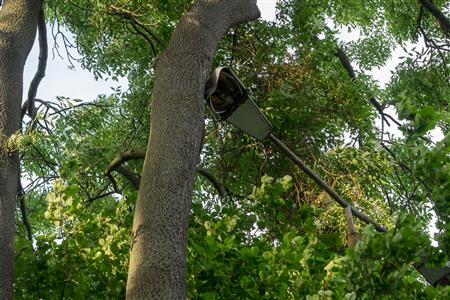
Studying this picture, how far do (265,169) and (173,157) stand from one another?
3.48 metres

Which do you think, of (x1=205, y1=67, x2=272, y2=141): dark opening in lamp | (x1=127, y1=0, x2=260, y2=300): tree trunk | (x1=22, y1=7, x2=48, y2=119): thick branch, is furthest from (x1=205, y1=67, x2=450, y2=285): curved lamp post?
(x1=22, y1=7, x2=48, y2=119): thick branch

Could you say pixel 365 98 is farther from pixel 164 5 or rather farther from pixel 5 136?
pixel 5 136

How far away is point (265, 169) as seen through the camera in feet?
26.5

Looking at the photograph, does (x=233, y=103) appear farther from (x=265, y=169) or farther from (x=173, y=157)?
(x=265, y=169)

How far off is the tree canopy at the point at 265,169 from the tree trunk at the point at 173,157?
0.36 m

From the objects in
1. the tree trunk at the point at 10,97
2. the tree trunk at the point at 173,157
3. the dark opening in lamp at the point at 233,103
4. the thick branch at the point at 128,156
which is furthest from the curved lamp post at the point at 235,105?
the tree trunk at the point at 10,97

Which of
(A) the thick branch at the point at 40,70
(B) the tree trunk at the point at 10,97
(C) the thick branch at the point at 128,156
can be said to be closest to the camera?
(B) the tree trunk at the point at 10,97

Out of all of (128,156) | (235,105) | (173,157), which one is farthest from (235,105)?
(128,156)

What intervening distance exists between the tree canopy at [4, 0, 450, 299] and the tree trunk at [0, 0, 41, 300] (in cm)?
21

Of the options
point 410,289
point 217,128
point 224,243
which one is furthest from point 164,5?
point 410,289

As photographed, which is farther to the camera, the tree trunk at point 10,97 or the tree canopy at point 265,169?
the tree trunk at point 10,97

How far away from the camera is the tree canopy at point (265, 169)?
3.65m

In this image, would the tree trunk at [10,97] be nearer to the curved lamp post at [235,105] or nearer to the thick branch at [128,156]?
the thick branch at [128,156]

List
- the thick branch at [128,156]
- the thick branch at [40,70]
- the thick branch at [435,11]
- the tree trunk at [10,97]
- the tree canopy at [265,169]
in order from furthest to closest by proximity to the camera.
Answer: the thick branch at [435,11] < the thick branch at [40,70] < the thick branch at [128,156] < the tree trunk at [10,97] < the tree canopy at [265,169]
